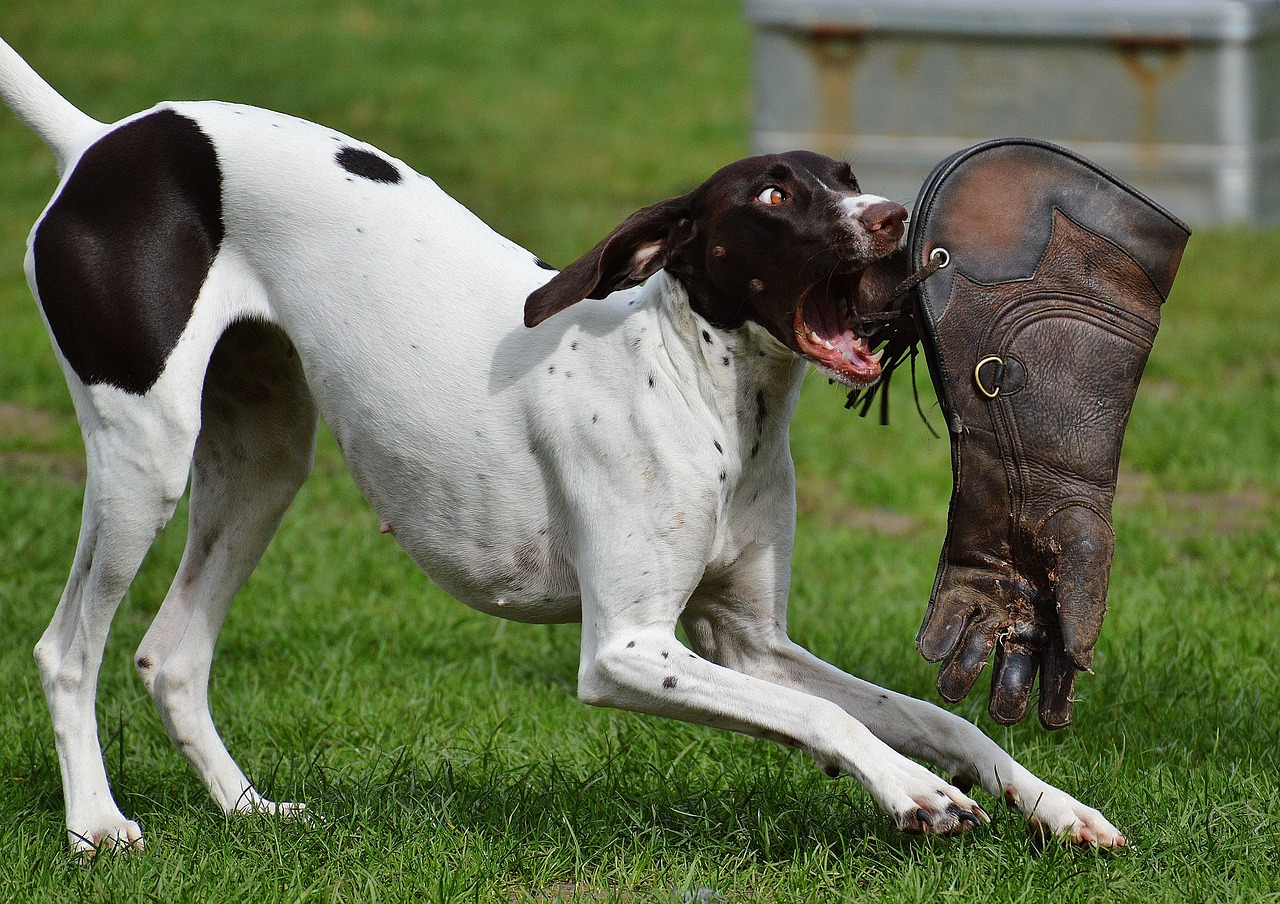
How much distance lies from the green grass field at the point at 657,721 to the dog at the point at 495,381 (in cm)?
23

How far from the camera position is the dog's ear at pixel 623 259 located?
10.9 ft

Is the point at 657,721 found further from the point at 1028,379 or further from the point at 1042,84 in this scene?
the point at 1042,84

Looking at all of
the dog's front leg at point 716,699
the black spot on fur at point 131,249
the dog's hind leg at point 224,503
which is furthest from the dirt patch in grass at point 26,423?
the dog's front leg at point 716,699

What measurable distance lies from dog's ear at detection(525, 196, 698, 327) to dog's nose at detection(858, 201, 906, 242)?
39 centimetres

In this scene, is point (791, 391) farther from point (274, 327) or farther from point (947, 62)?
point (947, 62)

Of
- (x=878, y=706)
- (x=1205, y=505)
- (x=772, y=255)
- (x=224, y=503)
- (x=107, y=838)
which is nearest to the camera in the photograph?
(x=772, y=255)

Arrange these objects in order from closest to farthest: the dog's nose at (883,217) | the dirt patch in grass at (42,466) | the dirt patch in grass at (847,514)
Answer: the dog's nose at (883,217)
the dirt patch in grass at (847,514)
the dirt patch in grass at (42,466)

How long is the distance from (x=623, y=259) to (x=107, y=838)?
166cm

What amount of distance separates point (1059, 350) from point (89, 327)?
210cm

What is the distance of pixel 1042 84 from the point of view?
1053 cm

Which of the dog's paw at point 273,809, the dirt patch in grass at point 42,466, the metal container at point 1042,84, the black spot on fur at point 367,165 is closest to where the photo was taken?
the dog's paw at point 273,809

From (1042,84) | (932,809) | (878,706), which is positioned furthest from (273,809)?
(1042,84)

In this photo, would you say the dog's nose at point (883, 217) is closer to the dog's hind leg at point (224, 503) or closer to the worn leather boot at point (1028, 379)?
the worn leather boot at point (1028, 379)

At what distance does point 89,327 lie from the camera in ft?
11.8
